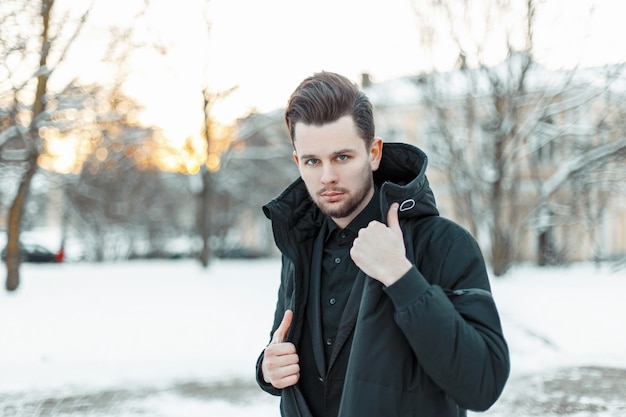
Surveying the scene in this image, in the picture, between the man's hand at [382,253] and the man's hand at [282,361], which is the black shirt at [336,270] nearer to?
the man's hand at [282,361]

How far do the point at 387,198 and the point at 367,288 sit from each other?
0.24m

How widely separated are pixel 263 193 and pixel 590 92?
81.4ft

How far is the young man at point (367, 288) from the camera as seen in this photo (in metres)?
1.51

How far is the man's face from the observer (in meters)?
1.78

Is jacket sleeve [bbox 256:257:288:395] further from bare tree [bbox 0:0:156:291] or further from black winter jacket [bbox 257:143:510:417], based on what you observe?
bare tree [bbox 0:0:156:291]

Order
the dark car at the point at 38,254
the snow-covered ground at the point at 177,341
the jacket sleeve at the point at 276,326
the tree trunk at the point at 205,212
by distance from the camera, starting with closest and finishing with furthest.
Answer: the jacket sleeve at the point at 276,326, the snow-covered ground at the point at 177,341, the tree trunk at the point at 205,212, the dark car at the point at 38,254

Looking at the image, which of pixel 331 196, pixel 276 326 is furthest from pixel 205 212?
pixel 331 196

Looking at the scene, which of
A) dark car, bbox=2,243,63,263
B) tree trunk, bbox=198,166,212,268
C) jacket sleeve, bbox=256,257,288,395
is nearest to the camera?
jacket sleeve, bbox=256,257,288,395

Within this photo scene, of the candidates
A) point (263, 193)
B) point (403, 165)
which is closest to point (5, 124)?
point (403, 165)

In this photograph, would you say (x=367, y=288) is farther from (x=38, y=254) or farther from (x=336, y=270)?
(x=38, y=254)

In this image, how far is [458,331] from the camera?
4.89ft

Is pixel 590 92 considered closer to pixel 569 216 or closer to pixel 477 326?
pixel 569 216

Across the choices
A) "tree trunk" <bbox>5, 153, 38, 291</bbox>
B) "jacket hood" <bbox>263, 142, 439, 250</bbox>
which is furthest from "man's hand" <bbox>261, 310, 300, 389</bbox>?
"tree trunk" <bbox>5, 153, 38, 291</bbox>

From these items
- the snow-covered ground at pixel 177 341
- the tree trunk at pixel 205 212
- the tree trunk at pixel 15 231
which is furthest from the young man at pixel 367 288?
the tree trunk at pixel 205 212
